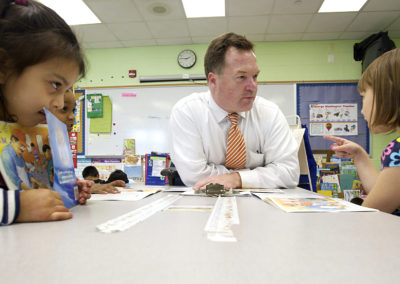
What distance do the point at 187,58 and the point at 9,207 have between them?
371 centimetres

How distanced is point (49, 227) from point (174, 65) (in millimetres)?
3726

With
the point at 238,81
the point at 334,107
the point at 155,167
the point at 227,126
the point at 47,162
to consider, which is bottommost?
the point at 155,167

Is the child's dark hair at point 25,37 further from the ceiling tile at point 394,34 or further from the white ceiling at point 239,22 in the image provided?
the ceiling tile at point 394,34

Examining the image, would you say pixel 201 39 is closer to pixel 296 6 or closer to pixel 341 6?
pixel 296 6

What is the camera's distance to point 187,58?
154 inches

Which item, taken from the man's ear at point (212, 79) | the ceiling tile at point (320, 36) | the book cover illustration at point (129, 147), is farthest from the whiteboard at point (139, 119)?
the man's ear at point (212, 79)

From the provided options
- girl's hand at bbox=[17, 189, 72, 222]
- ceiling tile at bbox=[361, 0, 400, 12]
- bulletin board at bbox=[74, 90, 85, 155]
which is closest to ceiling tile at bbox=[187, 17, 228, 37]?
ceiling tile at bbox=[361, 0, 400, 12]

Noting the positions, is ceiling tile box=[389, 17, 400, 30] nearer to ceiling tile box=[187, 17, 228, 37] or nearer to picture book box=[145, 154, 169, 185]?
ceiling tile box=[187, 17, 228, 37]

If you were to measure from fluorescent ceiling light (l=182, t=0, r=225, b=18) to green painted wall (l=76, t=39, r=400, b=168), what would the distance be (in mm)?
756

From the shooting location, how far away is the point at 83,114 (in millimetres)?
4012

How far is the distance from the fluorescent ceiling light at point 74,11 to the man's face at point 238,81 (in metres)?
2.33

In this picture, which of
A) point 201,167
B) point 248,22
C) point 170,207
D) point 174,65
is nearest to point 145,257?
point 170,207

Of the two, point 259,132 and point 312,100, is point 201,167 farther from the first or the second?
point 312,100

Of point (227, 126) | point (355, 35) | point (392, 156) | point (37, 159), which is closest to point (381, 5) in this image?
point (355, 35)
